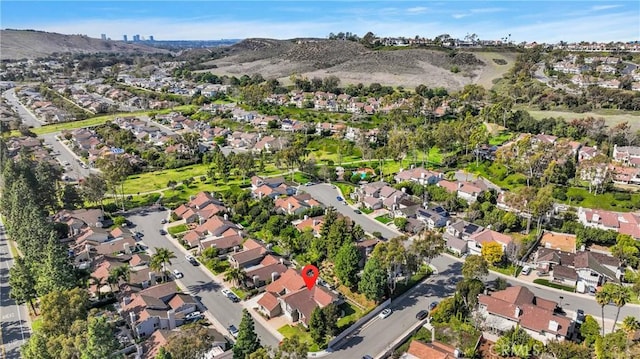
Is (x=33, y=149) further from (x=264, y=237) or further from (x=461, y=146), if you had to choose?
(x=461, y=146)

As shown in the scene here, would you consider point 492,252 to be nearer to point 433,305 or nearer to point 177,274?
point 433,305

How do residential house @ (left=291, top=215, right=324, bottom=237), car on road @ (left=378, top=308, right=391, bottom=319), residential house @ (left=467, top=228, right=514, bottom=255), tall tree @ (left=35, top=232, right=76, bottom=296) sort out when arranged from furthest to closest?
residential house @ (left=291, top=215, right=324, bottom=237), residential house @ (left=467, top=228, right=514, bottom=255), car on road @ (left=378, top=308, right=391, bottom=319), tall tree @ (left=35, top=232, right=76, bottom=296)

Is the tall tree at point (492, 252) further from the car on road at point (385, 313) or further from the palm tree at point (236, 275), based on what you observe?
the palm tree at point (236, 275)

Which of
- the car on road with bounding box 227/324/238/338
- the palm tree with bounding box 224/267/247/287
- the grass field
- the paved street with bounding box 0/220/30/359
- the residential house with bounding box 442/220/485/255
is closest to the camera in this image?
the paved street with bounding box 0/220/30/359

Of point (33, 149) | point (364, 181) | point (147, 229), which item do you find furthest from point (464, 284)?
point (33, 149)

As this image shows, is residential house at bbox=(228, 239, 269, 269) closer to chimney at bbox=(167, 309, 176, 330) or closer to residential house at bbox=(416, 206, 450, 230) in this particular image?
chimney at bbox=(167, 309, 176, 330)

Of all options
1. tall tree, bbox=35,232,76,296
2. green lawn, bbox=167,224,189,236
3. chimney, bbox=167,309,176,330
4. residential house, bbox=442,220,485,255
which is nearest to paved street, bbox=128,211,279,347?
green lawn, bbox=167,224,189,236
